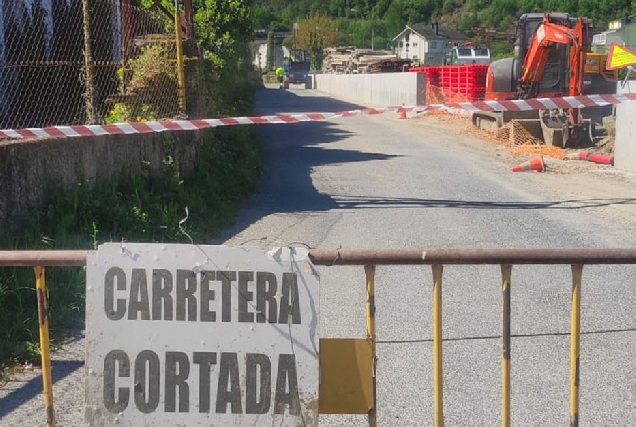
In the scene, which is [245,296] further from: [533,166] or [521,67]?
[521,67]

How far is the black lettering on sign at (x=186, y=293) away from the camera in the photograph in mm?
3689

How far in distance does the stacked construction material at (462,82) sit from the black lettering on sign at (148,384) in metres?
30.0

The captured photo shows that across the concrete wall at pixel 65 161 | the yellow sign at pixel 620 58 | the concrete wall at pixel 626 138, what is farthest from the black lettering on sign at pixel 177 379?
the yellow sign at pixel 620 58

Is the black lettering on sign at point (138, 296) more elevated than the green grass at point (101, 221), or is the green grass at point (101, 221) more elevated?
the black lettering on sign at point (138, 296)

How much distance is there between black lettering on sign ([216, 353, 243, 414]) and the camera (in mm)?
3730

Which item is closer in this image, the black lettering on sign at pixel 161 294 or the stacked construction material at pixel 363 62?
the black lettering on sign at pixel 161 294

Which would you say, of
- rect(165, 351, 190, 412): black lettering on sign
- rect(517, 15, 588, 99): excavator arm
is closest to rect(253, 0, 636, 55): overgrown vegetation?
rect(517, 15, 588, 99): excavator arm

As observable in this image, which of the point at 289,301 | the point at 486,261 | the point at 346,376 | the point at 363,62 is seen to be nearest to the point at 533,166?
the point at 486,261

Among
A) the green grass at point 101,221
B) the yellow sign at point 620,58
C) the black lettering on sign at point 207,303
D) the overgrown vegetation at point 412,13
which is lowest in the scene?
the green grass at point 101,221

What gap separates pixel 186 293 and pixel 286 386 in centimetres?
58

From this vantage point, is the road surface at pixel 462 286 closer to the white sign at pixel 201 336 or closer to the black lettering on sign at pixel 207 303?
the white sign at pixel 201 336

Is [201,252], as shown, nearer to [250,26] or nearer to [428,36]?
[250,26]

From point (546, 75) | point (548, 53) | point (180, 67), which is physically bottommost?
point (546, 75)

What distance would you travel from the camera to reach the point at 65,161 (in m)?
8.76
